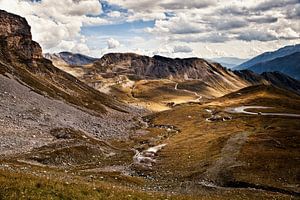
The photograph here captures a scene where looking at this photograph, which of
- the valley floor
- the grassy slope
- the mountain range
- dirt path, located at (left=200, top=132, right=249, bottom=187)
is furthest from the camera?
dirt path, located at (left=200, top=132, right=249, bottom=187)

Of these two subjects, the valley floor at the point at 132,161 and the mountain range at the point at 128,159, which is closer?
the valley floor at the point at 132,161

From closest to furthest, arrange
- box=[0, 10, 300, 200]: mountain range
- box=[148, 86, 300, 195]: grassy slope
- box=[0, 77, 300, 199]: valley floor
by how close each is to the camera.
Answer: box=[0, 77, 300, 199]: valley floor, box=[0, 10, 300, 200]: mountain range, box=[148, 86, 300, 195]: grassy slope

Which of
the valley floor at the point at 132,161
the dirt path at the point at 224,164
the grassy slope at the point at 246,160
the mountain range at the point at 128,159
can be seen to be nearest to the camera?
the valley floor at the point at 132,161

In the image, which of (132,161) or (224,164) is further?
(132,161)

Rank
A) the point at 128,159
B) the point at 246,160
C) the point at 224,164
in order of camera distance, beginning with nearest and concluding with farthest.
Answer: the point at 224,164, the point at 246,160, the point at 128,159

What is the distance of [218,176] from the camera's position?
228 feet

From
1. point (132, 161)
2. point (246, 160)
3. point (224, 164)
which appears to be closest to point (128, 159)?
point (132, 161)

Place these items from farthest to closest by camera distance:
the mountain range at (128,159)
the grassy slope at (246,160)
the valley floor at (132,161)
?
the grassy slope at (246,160), the mountain range at (128,159), the valley floor at (132,161)

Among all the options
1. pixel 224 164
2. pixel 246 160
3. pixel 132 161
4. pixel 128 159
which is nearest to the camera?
pixel 224 164

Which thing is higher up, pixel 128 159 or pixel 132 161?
pixel 132 161

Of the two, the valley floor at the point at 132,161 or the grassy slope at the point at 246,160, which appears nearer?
the valley floor at the point at 132,161

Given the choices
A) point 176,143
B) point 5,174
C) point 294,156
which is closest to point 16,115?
point 176,143

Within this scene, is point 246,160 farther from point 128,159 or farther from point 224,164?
point 128,159

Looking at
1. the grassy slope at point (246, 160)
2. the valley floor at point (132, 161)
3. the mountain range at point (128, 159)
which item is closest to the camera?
the valley floor at point (132, 161)
